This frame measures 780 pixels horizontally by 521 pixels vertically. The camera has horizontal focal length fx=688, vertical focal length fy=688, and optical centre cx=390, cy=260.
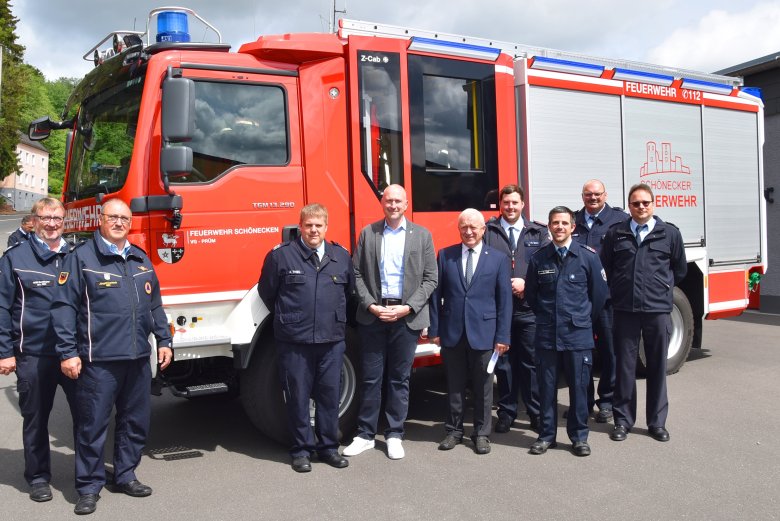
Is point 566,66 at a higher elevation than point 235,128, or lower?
higher

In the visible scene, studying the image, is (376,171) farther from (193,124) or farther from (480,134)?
(193,124)

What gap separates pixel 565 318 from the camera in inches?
187

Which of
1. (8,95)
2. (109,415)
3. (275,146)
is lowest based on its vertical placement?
(109,415)

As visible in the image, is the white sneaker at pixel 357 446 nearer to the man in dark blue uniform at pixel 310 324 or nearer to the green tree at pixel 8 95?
the man in dark blue uniform at pixel 310 324

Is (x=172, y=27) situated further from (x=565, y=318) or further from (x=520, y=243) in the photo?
(x=565, y=318)

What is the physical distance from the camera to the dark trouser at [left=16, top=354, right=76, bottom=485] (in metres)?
4.08

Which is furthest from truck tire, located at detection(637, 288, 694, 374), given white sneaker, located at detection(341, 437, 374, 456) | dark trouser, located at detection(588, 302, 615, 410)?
white sneaker, located at detection(341, 437, 374, 456)

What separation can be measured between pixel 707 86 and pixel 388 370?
4.90 m

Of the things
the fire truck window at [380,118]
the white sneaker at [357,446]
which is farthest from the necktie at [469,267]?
the white sneaker at [357,446]

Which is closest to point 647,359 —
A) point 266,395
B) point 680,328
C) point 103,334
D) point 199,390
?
point 680,328

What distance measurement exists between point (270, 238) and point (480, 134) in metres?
1.94

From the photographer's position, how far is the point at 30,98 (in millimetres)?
58781

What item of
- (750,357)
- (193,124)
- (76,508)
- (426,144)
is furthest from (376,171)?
(750,357)

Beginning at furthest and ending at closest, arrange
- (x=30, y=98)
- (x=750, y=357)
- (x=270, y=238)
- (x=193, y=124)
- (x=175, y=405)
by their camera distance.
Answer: (x=30, y=98)
(x=750, y=357)
(x=175, y=405)
(x=270, y=238)
(x=193, y=124)
